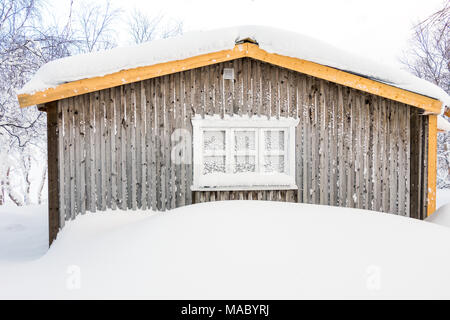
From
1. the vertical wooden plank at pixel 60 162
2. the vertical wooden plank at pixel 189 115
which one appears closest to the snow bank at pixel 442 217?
the vertical wooden plank at pixel 189 115

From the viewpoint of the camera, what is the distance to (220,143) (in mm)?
5266

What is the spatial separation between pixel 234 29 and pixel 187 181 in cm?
295

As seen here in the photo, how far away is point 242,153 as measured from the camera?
5285mm

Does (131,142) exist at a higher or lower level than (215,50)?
lower

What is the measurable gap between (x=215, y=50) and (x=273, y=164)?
95.0 inches

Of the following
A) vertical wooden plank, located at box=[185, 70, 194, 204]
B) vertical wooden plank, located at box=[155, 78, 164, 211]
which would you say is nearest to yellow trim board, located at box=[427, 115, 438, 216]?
vertical wooden plank, located at box=[185, 70, 194, 204]

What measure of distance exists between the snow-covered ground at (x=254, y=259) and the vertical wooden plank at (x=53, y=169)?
1933 mm

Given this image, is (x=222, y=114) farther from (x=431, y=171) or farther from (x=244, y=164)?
(x=431, y=171)

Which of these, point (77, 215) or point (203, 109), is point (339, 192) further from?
point (77, 215)

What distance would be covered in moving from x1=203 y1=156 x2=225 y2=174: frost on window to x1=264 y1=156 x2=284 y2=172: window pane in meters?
0.86

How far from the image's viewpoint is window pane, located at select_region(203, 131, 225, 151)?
525 cm

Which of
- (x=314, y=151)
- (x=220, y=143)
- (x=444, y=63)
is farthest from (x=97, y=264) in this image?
(x=444, y=63)

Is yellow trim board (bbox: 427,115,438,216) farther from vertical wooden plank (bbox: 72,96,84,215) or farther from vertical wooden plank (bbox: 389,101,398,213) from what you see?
vertical wooden plank (bbox: 72,96,84,215)

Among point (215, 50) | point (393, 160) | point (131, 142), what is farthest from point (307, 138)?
point (131, 142)
